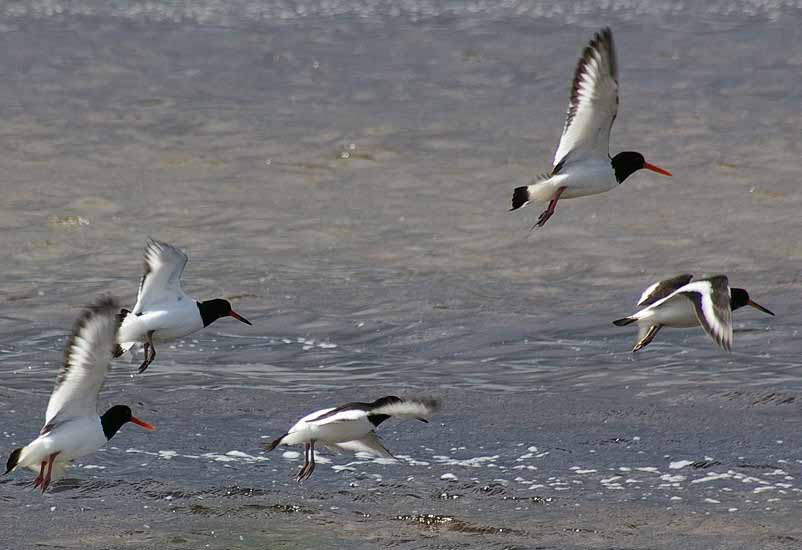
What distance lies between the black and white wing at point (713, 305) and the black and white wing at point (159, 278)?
2.81m

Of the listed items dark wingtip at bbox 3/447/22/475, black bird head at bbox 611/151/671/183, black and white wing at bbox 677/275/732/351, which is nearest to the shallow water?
dark wingtip at bbox 3/447/22/475

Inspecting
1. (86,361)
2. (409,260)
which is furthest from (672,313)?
(409,260)

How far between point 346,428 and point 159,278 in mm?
1643

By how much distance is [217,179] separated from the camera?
1605 cm

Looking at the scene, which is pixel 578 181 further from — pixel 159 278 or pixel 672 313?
pixel 159 278

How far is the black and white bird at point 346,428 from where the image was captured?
7852mm

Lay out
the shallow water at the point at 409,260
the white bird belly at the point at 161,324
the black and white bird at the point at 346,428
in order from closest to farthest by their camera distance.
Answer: the black and white bird at the point at 346,428 → the shallow water at the point at 409,260 → the white bird belly at the point at 161,324

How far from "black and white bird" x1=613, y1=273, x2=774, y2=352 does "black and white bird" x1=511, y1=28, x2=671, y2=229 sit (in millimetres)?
804

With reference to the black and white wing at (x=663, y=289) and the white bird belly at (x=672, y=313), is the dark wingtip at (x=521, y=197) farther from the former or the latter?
the white bird belly at (x=672, y=313)

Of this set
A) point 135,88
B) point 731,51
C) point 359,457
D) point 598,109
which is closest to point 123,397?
point 359,457

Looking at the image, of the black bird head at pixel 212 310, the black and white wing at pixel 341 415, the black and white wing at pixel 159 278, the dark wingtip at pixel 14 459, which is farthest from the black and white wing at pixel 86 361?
the black bird head at pixel 212 310

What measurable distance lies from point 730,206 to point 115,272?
220 inches

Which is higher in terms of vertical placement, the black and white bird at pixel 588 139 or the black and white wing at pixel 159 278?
the black and white bird at pixel 588 139

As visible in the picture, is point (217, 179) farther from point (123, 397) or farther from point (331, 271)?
point (123, 397)
